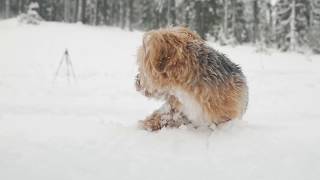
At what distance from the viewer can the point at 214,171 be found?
11.2ft

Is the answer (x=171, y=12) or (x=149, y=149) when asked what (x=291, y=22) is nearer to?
(x=171, y=12)

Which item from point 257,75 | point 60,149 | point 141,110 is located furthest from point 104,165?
point 257,75

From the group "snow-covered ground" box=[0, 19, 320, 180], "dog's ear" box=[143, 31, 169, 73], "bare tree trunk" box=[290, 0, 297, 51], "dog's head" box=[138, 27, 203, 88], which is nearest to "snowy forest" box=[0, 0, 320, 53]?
"bare tree trunk" box=[290, 0, 297, 51]

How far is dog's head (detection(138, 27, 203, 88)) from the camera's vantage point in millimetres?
4270

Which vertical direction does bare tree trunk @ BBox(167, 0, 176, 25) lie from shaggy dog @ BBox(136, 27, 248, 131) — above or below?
above

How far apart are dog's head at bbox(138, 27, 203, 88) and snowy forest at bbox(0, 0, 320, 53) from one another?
2095cm

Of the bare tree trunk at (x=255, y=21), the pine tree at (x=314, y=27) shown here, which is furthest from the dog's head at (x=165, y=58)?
the bare tree trunk at (x=255, y=21)

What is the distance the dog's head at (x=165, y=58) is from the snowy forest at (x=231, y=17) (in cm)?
2095

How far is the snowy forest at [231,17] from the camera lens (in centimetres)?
3328

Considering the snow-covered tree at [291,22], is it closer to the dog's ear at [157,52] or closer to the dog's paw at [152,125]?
the dog's paw at [152,125]

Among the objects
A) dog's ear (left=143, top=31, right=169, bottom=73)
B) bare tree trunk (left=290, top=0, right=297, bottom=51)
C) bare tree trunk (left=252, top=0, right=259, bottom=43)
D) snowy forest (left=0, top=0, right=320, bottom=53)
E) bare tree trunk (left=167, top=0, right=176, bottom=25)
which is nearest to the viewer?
dog's ear (left=143, top=31, right=169, bottom=73)

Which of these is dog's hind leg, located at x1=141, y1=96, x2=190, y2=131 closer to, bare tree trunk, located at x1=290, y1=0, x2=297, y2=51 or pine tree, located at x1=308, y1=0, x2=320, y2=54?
bare tree trunk, located at x1=290, y1=0, x2=297, y2=51

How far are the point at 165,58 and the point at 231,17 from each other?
4262cm

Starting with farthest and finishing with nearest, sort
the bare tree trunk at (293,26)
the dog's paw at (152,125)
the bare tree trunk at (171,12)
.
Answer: the bare tree trunk at (171,12), the bare tree trunk at (293,26), the dog's paw at (152,125)
